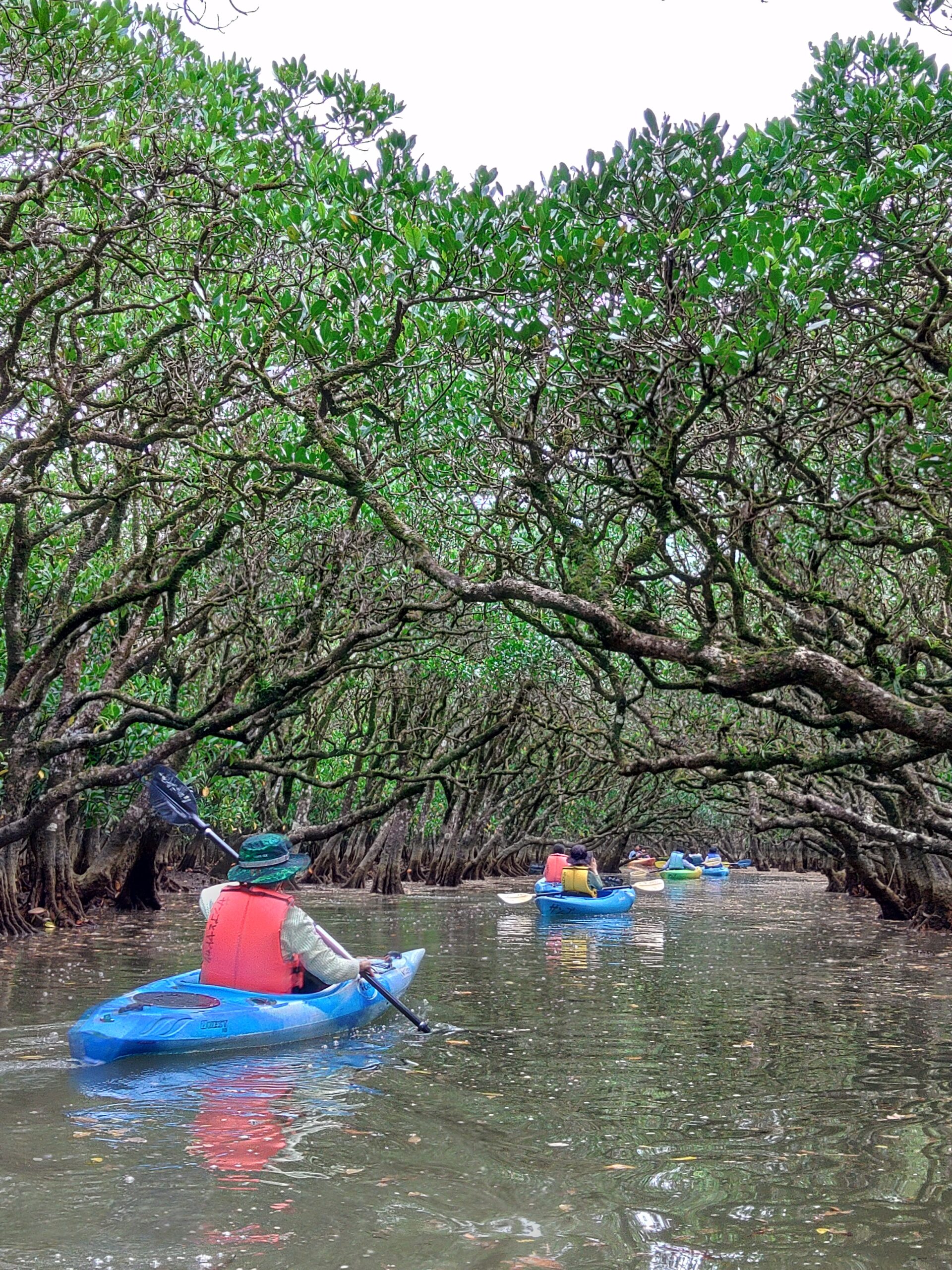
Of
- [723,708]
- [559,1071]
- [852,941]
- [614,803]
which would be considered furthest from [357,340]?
[614,803]

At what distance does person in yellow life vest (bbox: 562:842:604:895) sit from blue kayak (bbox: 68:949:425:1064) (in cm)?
1388

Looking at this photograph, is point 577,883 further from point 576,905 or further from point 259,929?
point 259,929

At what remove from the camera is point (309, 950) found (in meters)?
8.90

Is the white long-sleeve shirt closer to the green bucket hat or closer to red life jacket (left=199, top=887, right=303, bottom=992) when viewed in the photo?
red life jacket (left=199, top=887, right=303, bottom=992)

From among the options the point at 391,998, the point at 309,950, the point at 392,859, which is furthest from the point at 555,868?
the point at 309,950

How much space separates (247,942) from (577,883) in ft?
49.0

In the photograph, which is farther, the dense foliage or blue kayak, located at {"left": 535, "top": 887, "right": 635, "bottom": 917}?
blue kayak, located at {"left": 535, "top": 887, "right": 635, "bottom": 917}

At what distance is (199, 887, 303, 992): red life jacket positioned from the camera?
8609mm

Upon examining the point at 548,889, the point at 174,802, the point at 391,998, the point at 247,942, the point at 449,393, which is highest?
the point at 449,393

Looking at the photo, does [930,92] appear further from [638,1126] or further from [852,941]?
[852,941]

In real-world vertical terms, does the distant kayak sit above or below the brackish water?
above

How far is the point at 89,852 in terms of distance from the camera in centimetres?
2309

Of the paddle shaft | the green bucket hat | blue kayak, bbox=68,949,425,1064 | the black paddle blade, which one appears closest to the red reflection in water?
blue kayak, bbox=68,949,425,1064

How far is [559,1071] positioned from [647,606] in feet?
20.3
